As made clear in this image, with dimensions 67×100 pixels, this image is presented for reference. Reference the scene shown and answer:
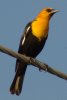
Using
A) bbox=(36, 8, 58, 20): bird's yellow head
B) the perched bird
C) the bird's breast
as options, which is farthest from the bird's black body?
bbox=(36, 8, 58, 20): bird's yellow head

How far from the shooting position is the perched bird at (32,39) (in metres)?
7.03

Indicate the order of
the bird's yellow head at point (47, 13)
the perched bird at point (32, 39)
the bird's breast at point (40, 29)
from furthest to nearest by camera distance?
the bird's yellow head at point (47, 13) < the bird's breast at point (40, 29) < the perched bird at point (32, 39)

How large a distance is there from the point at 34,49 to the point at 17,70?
0.61 metres

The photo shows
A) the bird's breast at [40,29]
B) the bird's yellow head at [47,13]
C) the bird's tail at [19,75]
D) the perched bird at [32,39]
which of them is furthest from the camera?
the bird's yellow head at [47,13]

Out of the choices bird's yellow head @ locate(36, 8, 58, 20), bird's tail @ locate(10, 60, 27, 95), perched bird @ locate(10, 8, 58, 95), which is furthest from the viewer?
bird's yellow head @ locate(36, 8, 58, 20)

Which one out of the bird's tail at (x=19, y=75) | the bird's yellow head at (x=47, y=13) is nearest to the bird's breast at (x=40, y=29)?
the bird's yellow head at (x=47, y=13)

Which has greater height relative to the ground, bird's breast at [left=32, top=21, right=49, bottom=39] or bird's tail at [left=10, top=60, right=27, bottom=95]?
bird's breast at [left=32, top=21, right=49, bottom=39]

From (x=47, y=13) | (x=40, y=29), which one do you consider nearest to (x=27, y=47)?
(x=40, y=29)

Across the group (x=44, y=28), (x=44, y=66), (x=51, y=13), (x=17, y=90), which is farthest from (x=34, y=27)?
(x=44, y=66)

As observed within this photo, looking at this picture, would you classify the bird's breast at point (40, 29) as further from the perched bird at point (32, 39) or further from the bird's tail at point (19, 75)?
the bird's tail at point (19, 75)

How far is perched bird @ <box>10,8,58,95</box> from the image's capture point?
7031mm

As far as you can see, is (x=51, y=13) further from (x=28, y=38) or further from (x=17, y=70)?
(x=17, y=70)

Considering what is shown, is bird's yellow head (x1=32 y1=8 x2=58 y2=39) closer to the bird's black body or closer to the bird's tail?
the bird's black body

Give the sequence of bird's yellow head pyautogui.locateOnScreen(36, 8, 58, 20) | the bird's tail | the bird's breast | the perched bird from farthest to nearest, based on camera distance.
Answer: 1. bird's yellow head pyautogui.locateOnScreen(36, 8, 58, 20)
2. the bird's breast
3. the perched bird
4. the bird's tail
